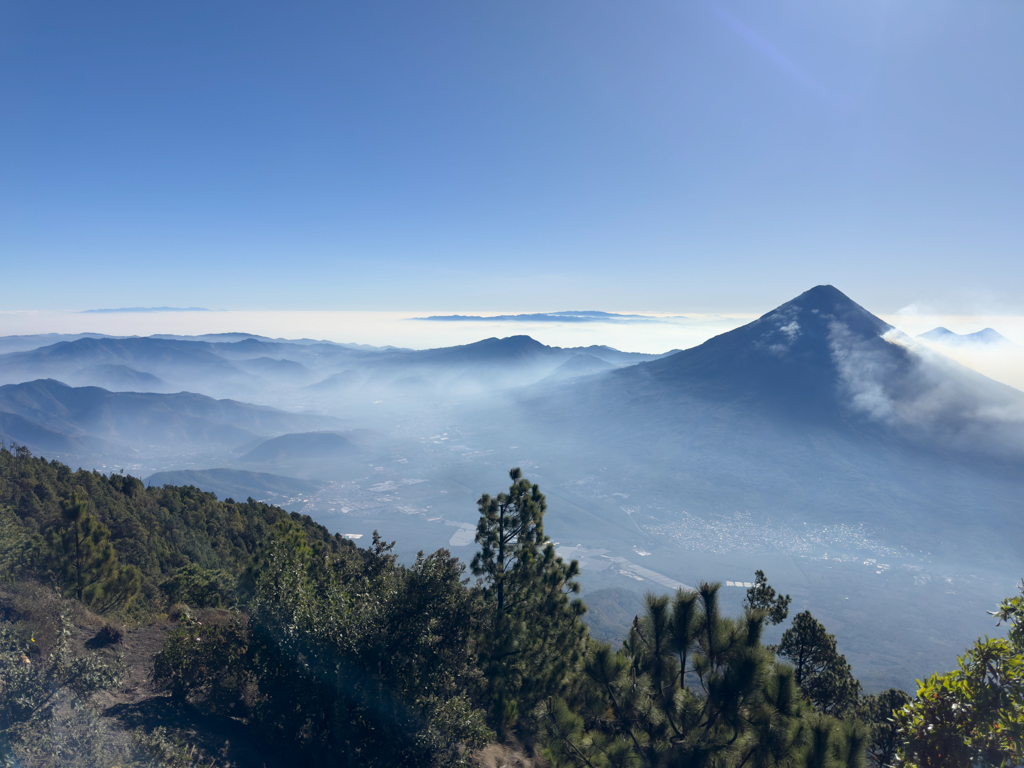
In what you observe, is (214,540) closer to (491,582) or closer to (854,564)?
(491,582)

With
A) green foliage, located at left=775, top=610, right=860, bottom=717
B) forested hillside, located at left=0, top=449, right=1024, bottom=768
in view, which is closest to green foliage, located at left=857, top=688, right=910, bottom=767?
forested hillside, located at left=0, top=449, right=1024, bottom=768

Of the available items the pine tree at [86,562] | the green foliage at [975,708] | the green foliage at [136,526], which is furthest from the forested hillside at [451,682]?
the green foliage at [136,526]

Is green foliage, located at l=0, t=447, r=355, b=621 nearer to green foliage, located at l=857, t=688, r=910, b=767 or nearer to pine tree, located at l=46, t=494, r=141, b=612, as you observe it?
pine tree, located at l=46, t=494, r=141, b=612

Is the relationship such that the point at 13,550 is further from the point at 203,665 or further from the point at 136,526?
the point at 136,526

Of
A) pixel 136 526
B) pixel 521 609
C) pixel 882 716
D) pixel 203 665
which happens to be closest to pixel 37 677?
pixel 203 665

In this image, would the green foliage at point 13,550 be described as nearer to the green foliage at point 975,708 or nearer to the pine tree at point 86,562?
the pine tree at point 86,562

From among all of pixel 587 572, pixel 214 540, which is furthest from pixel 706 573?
pixel 214 540
